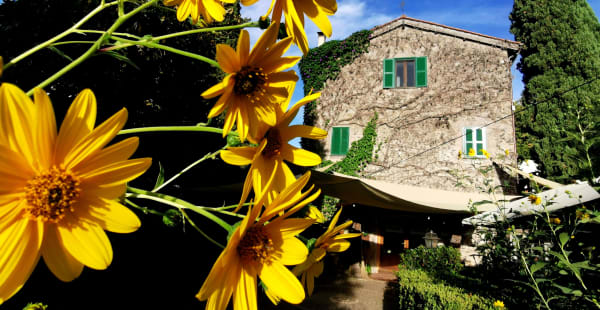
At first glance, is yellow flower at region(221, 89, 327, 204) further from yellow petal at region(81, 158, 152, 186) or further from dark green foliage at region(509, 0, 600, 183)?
dark green foliage at region(509, 0, 600, 183)

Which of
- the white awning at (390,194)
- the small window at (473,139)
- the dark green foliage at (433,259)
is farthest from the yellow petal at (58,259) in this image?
the small window at (473,139)

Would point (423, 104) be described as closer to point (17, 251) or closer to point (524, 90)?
point (524, 90)

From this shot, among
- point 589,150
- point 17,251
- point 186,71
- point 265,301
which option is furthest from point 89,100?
point 265,301

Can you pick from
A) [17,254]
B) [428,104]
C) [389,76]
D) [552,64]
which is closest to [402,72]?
[389,76]

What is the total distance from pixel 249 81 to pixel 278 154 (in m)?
0.13

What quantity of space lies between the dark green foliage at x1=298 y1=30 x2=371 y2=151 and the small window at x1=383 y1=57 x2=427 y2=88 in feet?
3.03

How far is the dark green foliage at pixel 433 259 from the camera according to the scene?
773 centimetres

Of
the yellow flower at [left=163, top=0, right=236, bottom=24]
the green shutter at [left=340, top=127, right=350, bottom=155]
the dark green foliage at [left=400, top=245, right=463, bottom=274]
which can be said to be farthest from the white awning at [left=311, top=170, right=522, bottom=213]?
the yellow flower at [left=163, top=0, right=236, bottom=24]

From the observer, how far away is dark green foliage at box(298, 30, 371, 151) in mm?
10281

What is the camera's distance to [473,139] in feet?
29.9

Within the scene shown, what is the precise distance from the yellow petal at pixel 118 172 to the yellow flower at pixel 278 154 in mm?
142

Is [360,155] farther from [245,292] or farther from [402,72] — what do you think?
[245,292]

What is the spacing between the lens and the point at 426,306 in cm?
418

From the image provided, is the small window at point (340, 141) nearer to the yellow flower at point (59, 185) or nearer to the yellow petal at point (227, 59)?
the yellow petal at point (227, 59)
